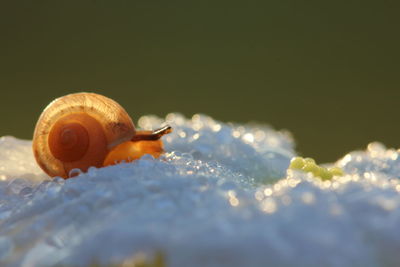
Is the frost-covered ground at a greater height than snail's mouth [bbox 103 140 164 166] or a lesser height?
lesser

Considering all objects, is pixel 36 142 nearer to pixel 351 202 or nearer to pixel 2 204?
pixel 2 204

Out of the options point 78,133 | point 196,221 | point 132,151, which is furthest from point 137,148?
point 196,221

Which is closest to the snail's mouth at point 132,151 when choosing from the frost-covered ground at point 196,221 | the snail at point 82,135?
the snail at point 82,135

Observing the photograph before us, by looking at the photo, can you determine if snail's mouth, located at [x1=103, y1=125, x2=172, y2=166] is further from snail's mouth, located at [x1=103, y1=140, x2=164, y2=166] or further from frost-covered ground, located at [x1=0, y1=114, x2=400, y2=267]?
frost-covered ground, located at [x1=0, y1=114, x2=400, y2=267]

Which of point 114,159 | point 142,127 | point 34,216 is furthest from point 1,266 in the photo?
point 142,127

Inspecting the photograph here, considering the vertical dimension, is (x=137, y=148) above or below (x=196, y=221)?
above

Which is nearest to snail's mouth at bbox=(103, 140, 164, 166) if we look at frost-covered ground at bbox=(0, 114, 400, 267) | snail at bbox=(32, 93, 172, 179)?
snail at bbox=(32, 93, 172, 179)

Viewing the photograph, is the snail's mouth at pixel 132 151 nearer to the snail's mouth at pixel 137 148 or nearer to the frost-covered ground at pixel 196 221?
the snail's mouth at pixel 137 148

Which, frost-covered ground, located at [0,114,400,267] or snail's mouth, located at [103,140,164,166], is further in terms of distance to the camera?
snail's mouth, located at [103,140,164,166]

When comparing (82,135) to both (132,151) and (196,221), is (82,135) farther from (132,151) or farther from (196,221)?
(196,221)
